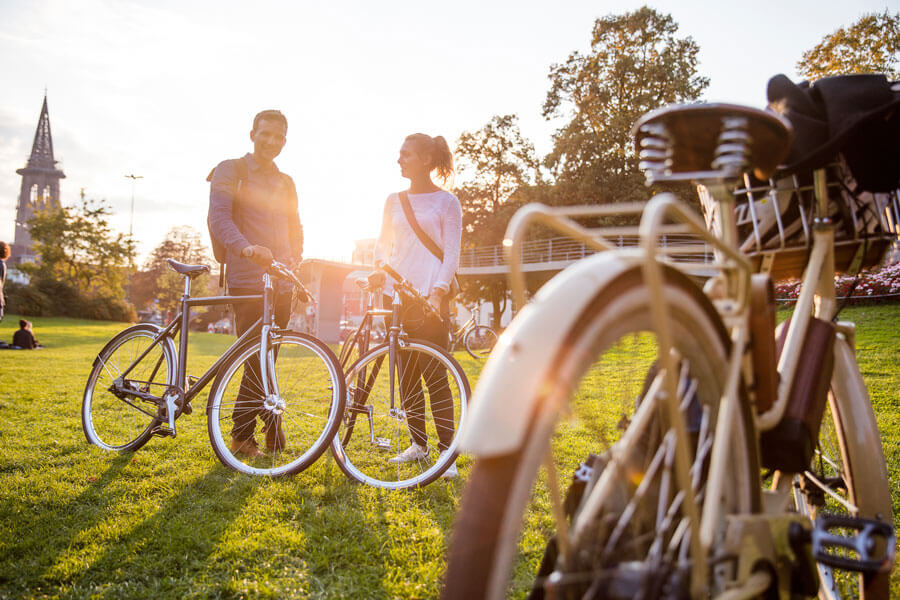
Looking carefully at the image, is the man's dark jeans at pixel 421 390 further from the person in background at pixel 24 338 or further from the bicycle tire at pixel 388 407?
the person in background at pixel 24 338

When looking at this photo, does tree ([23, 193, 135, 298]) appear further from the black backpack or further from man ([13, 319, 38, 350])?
the black backpack

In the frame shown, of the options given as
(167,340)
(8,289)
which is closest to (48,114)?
(8,289)

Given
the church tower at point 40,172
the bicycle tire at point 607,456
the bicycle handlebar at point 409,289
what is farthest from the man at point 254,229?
the church tower at point 40,172

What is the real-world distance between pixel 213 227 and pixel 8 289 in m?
41.8

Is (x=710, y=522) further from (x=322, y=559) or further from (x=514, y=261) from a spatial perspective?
(x=322, y=559)

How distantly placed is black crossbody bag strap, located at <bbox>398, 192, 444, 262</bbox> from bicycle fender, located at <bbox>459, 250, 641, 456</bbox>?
10.1 ft

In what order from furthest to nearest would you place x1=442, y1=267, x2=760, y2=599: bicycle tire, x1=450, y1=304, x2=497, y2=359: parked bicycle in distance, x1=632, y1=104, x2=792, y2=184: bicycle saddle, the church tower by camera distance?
the church tower → x1=450, y1=304, x2=497, y2=359: parked bicycle in distance → x1=632, y1=104, x2=792, y2=184: bicycle saddle → x1=442, y1=267, x2=760, y2=599: bicycle tire

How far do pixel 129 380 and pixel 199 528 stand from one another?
71.7 inches

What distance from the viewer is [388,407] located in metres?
3.72

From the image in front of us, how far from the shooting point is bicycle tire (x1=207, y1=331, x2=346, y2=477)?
323 centimetres

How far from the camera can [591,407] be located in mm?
1473

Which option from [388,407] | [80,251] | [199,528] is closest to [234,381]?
[388,407]

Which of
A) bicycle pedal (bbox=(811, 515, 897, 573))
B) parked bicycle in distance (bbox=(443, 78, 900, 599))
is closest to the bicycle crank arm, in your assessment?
parked bicycle in distance (bbox=(443, 78, 900, 599))

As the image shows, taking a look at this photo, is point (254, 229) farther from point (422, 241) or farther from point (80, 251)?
point (80, 251)
